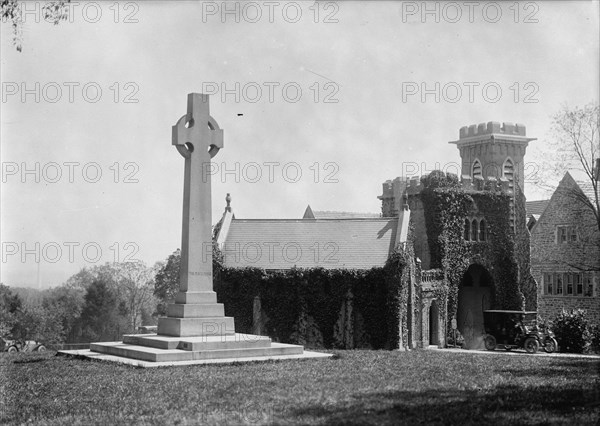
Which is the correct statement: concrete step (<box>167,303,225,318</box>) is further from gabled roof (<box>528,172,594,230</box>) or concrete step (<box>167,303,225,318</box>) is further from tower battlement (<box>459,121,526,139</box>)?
tower battlement (<box>459,121,526,139</box>)

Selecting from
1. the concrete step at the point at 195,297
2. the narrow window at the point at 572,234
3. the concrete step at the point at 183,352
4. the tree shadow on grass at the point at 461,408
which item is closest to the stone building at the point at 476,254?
the narrow window at the point at 572,234

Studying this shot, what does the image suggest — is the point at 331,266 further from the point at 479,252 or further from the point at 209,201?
the point at 209,201

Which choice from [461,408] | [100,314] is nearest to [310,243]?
[461,408]

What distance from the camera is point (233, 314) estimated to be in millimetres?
38469

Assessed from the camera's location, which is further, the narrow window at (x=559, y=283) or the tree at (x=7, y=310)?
the tree at (x=7, y=310)

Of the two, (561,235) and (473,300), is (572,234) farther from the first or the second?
(473,300)

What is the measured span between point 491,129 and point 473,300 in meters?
18.2

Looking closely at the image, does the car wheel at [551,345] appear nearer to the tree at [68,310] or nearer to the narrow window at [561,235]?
the narrow window at [561,235]

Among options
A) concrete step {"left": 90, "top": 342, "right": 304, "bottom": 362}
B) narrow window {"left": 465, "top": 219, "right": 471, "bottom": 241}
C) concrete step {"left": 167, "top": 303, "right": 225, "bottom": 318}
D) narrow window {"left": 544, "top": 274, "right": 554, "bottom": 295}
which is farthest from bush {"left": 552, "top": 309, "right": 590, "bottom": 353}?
narrow window {"left": 544, "top": 274, "right": 554, "bottom": 295}

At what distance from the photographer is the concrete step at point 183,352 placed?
58.8 ft

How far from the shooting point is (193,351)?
18.4 metres

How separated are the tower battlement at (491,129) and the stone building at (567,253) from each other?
11.8m

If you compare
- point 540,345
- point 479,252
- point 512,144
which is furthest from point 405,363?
point 512,144

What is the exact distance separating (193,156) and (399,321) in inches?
747
